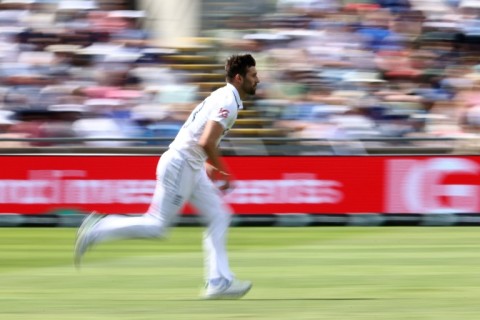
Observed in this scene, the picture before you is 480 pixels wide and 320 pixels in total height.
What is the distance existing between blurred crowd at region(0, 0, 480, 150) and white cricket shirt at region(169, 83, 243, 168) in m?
8.11

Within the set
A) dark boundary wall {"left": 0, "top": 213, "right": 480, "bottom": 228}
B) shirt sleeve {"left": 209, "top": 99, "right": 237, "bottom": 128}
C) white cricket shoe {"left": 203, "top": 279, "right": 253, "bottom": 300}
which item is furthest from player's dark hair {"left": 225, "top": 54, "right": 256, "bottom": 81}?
dark boundary wall {"left": 0, "top": 213, "right": 480, "bottom": 228}

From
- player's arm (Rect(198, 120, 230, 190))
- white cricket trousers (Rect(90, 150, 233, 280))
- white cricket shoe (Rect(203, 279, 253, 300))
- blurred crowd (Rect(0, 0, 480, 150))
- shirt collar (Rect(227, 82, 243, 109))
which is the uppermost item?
shirt collar (Rect(227, 82, 243, 109))

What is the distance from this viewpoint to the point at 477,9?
18.8 metres

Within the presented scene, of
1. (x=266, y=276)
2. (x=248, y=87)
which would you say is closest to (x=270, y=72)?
(x=266, y=276)

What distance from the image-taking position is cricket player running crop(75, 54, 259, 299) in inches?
338

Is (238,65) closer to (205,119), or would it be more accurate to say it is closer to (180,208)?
(205,119)

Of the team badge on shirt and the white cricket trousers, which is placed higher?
the team badge on shirt

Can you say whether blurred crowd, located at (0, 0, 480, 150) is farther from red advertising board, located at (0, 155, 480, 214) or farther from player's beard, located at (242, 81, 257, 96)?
player's beard, located at (242, 81, 257, 96)

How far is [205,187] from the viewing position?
8.76 metres

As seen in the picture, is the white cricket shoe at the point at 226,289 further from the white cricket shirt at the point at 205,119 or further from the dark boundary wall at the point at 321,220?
the dark boundary wall at the point at 321,220

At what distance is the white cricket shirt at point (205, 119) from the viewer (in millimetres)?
8484

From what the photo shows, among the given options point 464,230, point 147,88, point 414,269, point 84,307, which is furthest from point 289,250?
point 147,88

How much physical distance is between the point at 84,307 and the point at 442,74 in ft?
36.9

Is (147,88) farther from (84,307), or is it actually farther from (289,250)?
(84,307)
